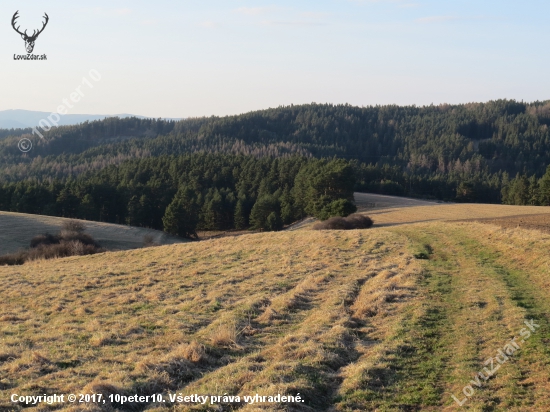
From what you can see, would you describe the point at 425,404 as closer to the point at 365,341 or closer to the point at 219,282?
the point at 365,341

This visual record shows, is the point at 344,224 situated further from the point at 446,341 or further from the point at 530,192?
the point at 530,192

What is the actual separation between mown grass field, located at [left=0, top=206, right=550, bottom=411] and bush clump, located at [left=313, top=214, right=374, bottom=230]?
65.3 feet

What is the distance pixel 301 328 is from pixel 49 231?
50969 millimetres

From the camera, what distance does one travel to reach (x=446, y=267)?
20000 mm

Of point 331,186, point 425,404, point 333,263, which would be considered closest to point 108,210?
point 331,186

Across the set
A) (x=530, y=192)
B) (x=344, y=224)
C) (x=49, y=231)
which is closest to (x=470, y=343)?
(x=344, y=224)

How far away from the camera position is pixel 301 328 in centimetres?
1235

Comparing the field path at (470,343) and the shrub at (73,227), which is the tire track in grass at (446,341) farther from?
the shrub at (73,227)

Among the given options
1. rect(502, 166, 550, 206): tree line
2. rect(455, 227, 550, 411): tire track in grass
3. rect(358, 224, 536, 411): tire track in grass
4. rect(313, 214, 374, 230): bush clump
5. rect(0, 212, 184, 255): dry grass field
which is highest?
rect(502, 166, 550, 206): tree line

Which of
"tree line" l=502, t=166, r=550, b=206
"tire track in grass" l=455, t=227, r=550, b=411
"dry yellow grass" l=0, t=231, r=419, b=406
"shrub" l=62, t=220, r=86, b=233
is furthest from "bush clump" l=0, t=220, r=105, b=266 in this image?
"tree line" l=502, t=166, r=550, b=206

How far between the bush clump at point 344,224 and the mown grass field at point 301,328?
65.3 ft

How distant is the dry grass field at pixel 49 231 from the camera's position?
50188mm

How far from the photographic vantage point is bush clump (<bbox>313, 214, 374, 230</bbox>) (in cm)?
4491

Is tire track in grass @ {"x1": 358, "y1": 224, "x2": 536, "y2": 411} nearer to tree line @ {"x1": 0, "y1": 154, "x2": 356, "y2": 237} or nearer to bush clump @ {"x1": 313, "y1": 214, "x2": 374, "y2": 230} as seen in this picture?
bush clump @ {"x1": 313, "y1": 214, "x2": 374, "y2": 230}
